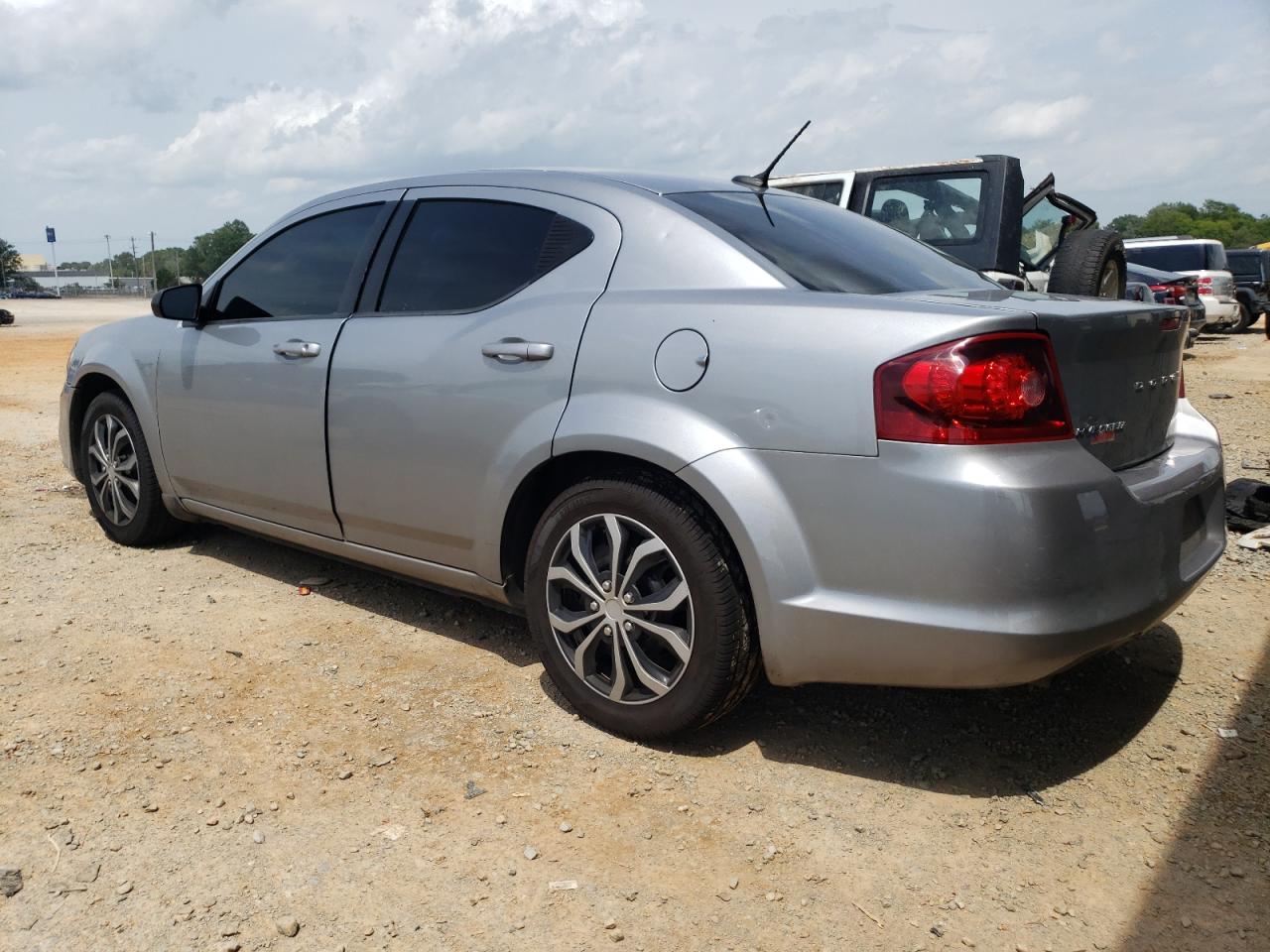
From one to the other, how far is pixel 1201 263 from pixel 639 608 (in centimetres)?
1926

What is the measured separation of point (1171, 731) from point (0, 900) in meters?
3.03

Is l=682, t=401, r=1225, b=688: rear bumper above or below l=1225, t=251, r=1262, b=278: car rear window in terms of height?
below

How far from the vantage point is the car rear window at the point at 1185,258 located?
19.0 meters

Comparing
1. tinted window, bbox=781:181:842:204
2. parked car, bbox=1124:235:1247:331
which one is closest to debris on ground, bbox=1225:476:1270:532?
tinted window, bbox=781:181:842:204

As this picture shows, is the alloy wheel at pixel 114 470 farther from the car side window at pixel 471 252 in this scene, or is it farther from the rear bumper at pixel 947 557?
the rear bumper at pixel 947 557

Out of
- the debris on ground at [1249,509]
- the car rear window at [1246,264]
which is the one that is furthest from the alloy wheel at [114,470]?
the car rear window at [1246,264]

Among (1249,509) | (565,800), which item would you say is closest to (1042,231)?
(1249,509)

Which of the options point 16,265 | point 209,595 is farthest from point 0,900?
point 16,265

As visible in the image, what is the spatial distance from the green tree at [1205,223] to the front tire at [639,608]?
91.6 metres

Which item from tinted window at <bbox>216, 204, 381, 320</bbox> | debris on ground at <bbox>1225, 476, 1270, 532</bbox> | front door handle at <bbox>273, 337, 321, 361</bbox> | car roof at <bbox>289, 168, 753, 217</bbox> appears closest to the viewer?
car roof at <bbox>289, 168, 753, 217</bbox>

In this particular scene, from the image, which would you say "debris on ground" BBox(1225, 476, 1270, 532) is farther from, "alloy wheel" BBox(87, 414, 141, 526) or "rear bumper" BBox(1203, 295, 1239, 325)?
"rear bumper" BBox(1203, 295, 1239, 325)

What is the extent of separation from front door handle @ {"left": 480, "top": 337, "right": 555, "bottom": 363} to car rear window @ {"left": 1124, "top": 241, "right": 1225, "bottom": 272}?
18.3 meters

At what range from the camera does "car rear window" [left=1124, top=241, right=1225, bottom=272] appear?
19031mm

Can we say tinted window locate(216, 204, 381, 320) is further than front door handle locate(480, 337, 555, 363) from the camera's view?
Yes
